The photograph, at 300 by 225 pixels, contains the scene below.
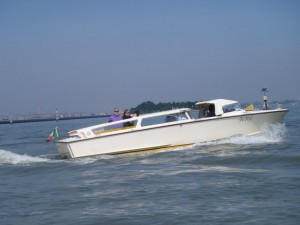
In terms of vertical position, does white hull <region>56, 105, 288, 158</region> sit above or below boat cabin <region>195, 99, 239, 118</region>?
below

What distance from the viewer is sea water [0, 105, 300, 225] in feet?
25.0

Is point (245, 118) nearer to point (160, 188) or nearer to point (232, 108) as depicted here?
point (232, 108)

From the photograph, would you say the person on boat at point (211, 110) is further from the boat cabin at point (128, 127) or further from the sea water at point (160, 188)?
the sea water at point (160, 188)

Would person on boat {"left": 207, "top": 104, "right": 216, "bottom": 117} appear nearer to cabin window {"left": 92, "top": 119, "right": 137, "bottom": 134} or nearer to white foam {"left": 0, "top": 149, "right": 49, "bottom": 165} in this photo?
cabin window {"left": 92, "top": 119, "right": 137, "bottom": 134}

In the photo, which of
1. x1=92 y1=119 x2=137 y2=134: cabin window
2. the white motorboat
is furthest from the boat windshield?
x1=92 y1=119 x2=137 y2=134: cabin window

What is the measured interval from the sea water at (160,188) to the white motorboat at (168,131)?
0.45 metres

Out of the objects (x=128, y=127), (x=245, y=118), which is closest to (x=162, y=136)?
(x=128, y=127)

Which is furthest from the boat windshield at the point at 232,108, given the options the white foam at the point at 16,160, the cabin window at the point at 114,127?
the white foam at the point at 16,160

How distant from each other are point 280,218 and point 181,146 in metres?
10.2

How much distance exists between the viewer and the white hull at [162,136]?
53.4ft

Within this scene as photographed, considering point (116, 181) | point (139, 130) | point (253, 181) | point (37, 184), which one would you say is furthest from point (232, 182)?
point (139, 130)

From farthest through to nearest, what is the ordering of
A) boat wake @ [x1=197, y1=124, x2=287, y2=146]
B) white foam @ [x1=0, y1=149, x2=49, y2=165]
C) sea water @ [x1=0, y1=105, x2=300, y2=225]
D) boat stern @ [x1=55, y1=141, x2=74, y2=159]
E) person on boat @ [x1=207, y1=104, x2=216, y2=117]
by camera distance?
1. person on boat @ [x1=207, y1=104, x2=216, y2=117]
2. boat wake @ [x1=197, y1=124, x2=287, y2=146]
3. white foam @ [x1=0, y1=149, x2=49, y2=165]
4. boat stern @ [x1=55, y1=141, x2=74, y2=159]
5. sea water @ [x1=0, y1=105, x2=300, y2=225]

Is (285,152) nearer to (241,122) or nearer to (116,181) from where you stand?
(241,122)

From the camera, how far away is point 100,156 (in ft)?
53.6
